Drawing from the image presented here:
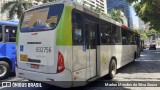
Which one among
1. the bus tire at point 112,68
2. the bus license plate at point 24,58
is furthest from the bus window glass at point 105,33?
the bus license plate at point 24,58

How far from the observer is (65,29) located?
642cm

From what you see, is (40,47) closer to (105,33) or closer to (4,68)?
(105,33)

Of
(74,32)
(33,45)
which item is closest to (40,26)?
(33,45)

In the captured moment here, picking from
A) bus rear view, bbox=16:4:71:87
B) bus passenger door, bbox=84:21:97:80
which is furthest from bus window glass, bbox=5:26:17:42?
bus passenger door, bbox=84:21:97:80

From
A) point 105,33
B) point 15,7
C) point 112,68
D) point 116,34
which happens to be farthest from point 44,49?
point 15,7

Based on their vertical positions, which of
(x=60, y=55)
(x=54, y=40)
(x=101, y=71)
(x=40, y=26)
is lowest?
(x=101, y=71)

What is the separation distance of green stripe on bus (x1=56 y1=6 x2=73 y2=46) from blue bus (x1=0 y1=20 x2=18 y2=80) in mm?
4601

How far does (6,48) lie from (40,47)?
158 inches

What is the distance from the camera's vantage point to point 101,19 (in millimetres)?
9023

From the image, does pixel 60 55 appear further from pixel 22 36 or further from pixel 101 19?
pixel 101 19

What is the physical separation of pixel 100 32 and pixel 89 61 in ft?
5.32

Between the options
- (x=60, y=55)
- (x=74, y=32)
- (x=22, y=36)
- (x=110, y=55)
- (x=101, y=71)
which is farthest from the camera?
(x=110, y=55)

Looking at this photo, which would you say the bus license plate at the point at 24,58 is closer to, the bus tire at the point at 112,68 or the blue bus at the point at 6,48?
the blue bus at the point at 6,48

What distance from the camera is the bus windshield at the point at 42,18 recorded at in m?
6.66
